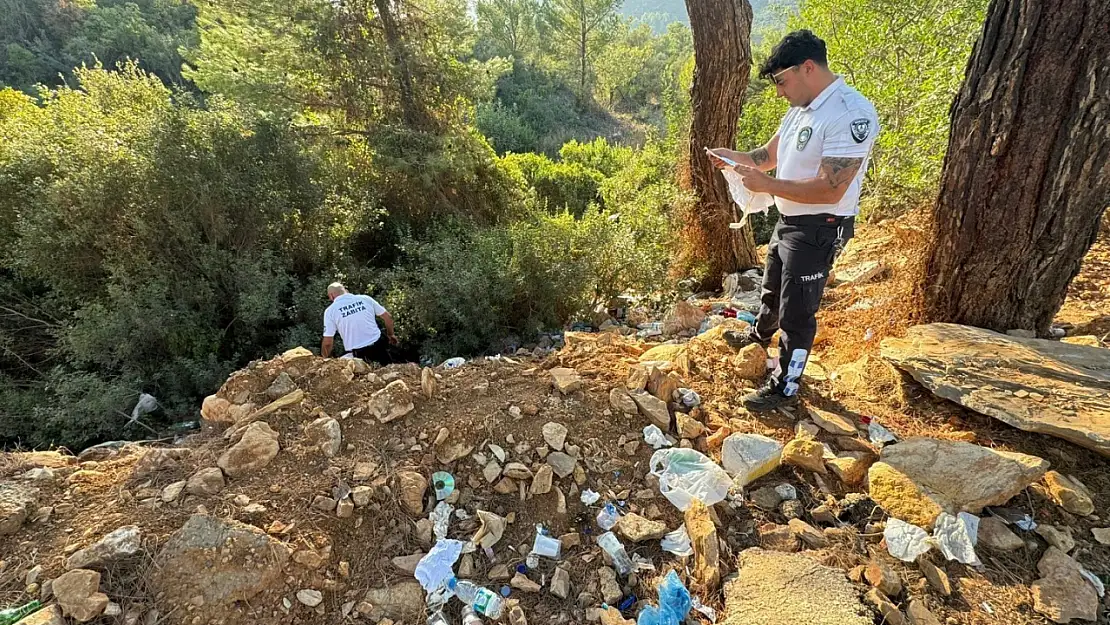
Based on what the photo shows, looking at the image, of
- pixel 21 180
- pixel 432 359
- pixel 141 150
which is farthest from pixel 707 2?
pixel 21 180

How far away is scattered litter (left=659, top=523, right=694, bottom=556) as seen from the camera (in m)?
1.71

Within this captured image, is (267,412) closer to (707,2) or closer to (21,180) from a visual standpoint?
(707,2)

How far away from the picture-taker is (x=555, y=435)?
2.08 m

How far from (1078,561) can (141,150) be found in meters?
6.95

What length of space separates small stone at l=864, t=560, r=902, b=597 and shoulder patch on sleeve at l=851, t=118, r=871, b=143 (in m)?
1.59

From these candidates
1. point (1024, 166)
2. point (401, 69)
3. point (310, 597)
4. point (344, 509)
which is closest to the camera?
point (310, 597)

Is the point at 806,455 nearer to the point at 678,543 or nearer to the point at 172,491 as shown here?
the point at 678,543

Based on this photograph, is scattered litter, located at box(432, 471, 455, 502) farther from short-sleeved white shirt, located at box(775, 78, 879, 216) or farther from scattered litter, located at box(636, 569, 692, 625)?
short-sleeved white shirt, located at box(775, 78, 879, 216)

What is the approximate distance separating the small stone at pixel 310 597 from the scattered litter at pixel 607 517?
994 mm

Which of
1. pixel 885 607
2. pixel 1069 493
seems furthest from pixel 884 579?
pixel 1069 493

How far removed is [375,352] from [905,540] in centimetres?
378

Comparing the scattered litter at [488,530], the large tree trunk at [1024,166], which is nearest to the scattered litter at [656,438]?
the scattered litter at [488,530]

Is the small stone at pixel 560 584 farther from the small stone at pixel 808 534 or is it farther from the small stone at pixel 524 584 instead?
the small stone at pixel 808 534

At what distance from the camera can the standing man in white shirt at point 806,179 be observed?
194 cm
